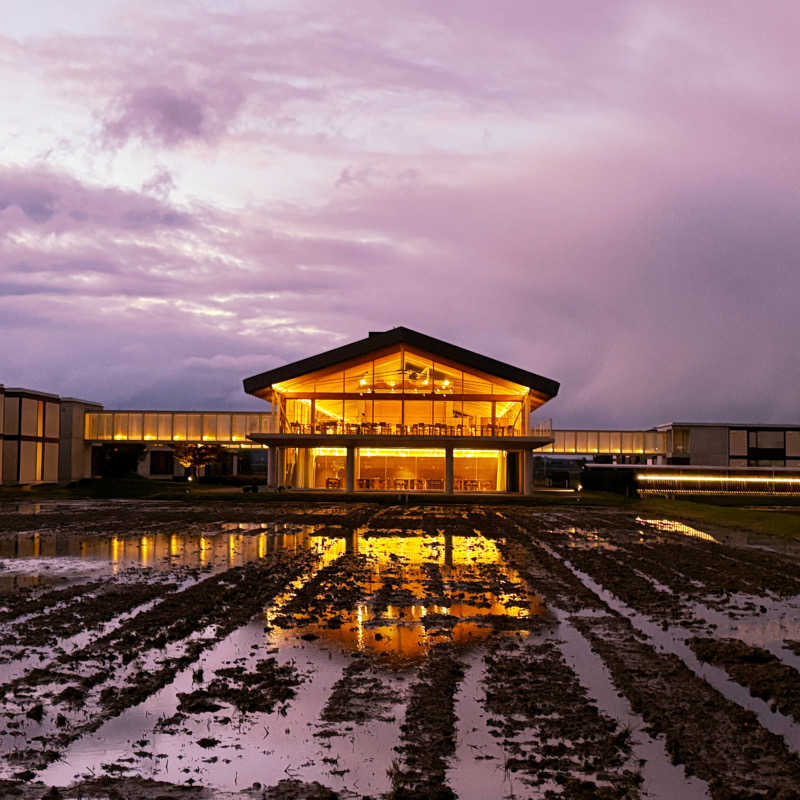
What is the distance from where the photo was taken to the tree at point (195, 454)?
2554 inches

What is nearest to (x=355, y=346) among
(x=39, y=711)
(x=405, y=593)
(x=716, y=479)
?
(x=716, y=479)

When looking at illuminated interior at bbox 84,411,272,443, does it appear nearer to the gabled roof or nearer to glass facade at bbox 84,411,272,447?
glass facade at bbox 84,411,272,447

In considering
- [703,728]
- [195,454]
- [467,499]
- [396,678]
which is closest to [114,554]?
[396,678]

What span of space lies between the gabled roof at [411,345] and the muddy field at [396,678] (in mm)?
31528

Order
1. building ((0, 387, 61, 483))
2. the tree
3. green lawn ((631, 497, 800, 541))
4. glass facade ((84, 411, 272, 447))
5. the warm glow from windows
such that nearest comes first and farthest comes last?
green lawn ((631, 497, 800, 541)) → the warm glow from windows → building ((0, 387, 61, 483)) → the tree → glass facade ((84, 411, 272, 447))

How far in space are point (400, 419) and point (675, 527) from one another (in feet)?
80.1

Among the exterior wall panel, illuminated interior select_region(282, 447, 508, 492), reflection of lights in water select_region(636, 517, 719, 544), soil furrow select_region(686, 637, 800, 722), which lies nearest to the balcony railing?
illuminated interior select_region(282, 447, 508, 492)

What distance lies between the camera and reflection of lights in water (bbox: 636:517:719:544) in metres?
27.1

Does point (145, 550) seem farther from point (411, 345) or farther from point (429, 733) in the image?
point (411, 345)

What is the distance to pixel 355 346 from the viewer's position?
51.0 meters

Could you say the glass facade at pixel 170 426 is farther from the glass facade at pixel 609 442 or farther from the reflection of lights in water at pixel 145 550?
the reflection of lights in water at pixel 145 550

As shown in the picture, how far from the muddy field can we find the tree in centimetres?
4585

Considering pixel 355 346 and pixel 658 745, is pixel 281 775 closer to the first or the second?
pixel 658 745

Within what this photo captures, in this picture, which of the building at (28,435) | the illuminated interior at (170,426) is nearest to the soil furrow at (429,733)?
the building at (28,435)
